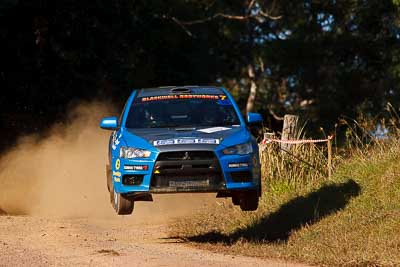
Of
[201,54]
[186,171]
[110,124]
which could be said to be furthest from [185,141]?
[201,54]

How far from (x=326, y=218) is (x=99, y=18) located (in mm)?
15152

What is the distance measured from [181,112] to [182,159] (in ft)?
5.13

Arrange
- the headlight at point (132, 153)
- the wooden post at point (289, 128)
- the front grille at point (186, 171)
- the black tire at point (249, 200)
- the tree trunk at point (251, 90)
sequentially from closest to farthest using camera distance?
the front grille at point (186, 171) → the headlight at point (132, 153) → the black tire at point (249, 200) → the wooden post at point (289, 128) → the tree trunk at point (251, 90)

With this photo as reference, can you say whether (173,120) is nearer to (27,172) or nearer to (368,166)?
(368,166)

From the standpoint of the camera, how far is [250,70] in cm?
4988

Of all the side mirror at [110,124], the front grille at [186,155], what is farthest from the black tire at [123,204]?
the side mirror at [110,124]

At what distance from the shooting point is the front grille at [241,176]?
12406 millimetres

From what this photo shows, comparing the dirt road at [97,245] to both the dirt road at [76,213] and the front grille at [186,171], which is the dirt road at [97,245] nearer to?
the dirt road at [76,213]

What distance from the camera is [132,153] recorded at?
41.2 ft

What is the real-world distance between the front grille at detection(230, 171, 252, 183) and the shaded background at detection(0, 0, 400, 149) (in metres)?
11.8

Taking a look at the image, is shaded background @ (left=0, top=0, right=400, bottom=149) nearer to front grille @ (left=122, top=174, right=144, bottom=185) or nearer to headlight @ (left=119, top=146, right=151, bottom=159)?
headlight @ (left=119, top=146, right=151, bottom=159)

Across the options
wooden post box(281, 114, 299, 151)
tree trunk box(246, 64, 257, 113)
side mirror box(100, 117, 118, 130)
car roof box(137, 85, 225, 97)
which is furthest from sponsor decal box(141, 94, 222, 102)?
tree trunk box(246, 64, 257, 113)

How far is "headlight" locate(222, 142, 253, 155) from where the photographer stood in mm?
12438

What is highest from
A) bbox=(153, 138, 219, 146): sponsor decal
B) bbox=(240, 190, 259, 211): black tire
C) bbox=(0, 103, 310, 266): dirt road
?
bbox=(153, 138, 219, 146): sponsor decal
